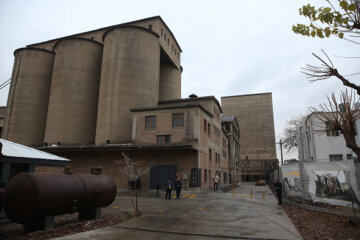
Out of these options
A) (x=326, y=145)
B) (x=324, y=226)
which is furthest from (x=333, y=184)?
(x=326, y=145)

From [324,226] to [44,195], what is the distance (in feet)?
36.6

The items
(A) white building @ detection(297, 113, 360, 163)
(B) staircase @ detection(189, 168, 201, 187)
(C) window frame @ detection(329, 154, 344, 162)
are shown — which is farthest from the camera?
(C) window frame @ detection(329, 154, 344, 162)

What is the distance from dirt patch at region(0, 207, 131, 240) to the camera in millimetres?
9359

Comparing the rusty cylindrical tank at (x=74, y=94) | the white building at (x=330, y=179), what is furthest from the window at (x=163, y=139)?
the rusty cylindrical tank at (x=74, y=94)

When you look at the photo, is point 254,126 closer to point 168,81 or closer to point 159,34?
point 168,81

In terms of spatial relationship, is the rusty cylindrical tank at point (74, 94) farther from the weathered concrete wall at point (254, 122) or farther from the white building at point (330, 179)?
the weathered concrete wall at point (254, 122)

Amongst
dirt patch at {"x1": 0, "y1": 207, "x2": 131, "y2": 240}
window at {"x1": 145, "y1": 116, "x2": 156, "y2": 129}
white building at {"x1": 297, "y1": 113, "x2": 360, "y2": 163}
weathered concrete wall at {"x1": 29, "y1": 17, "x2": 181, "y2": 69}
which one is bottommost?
dirt patch at {"x1": 0, "y1": 207, "x2": 131, "y2": 240}

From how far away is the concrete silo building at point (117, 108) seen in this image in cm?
2912

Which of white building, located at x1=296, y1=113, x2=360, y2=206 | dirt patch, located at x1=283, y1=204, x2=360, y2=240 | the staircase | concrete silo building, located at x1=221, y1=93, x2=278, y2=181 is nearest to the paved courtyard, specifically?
dirt patch, located at x1=283, y1=204, x2=360, y2=240

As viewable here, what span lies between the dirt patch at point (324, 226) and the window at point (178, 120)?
17657mm

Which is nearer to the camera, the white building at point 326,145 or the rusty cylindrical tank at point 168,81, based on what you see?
the white building at point 326,145

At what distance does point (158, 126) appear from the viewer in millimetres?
30359

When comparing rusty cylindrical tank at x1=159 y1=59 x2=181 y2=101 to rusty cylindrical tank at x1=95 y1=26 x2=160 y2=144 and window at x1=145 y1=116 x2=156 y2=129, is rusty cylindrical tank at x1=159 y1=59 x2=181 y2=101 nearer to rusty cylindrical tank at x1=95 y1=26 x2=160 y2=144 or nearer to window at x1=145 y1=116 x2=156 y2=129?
rusty cylindrical tank at x1=95 y1=26 x2=160 y2=144

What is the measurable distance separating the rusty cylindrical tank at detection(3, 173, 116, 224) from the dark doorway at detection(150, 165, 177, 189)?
56.5ft
